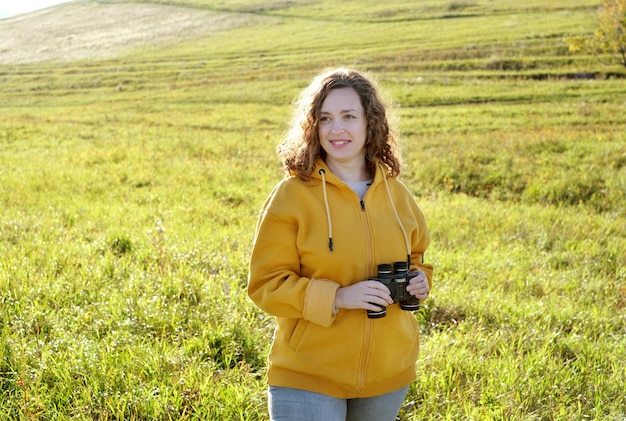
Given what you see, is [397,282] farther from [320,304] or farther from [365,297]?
[320,304]

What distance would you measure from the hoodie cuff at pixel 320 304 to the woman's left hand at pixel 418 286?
389mm

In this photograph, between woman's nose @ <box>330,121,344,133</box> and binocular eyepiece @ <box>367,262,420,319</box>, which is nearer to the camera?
binocular eyepiece @ <box>367,262,420,319</box>

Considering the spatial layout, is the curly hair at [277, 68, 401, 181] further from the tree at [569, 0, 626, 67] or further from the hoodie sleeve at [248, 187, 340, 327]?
the tree at [569, 0, 626, 67]

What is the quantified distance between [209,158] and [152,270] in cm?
954

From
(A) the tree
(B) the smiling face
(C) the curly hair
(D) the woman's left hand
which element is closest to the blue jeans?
(D) the woman's left hand

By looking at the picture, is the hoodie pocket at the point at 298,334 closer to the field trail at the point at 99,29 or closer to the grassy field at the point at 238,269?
the grassy field at the point at 238,269

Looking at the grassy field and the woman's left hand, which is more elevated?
the woman's left hand

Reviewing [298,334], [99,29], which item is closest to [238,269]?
[298,334]

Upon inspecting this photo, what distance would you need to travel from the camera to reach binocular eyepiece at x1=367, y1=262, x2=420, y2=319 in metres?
2.67

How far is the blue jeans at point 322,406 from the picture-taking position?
2598 mm

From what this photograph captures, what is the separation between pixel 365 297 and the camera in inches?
101

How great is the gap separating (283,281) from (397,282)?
1.73ft

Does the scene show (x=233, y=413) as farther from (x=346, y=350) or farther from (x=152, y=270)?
(x=152, y=270)

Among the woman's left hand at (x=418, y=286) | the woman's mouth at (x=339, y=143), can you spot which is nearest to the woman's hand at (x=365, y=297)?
the woman's left hand at (x=418, y=286)
